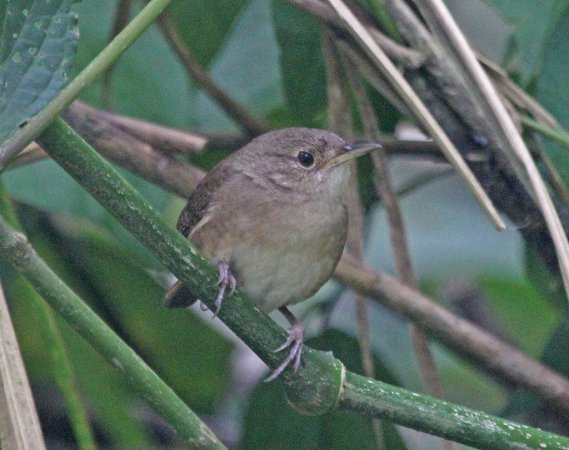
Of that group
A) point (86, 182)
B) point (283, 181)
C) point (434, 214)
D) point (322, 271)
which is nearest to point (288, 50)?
point (283, 181)

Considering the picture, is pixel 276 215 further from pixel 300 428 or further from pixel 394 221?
pixel 300 428

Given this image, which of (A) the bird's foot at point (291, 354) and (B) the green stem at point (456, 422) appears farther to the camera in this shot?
(A) the bird's foot at point (291, 354)

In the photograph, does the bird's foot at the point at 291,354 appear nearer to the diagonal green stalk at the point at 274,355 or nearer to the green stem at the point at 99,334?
the diagonal green stalk at the point at 274,355

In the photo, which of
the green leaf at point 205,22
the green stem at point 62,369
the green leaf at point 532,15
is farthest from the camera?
the green leaf at point 205,22

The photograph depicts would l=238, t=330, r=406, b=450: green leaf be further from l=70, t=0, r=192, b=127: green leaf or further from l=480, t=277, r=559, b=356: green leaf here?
l=480, t=277, r=559, b=356: green leaf

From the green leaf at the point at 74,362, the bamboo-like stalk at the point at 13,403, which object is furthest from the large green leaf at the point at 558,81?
the green leaf at the point at 74,362

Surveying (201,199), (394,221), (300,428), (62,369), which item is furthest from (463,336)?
(62,369)

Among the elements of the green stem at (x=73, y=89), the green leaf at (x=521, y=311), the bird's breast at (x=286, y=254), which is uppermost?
the green stem at (x=73, y=89)

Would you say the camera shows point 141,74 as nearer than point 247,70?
Yes
